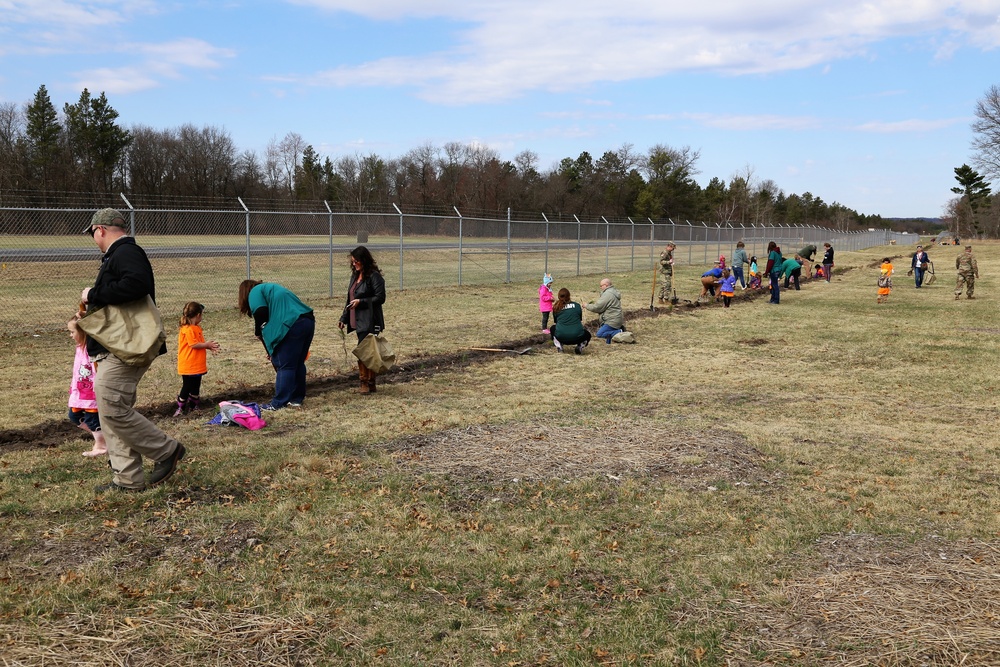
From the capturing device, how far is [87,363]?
248 inches

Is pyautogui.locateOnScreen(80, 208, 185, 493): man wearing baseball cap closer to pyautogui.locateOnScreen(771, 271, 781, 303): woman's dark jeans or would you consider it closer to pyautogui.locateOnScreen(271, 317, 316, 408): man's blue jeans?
pyautogui.locateOnScreen(271, 317, 316, 408): man's blue jeans

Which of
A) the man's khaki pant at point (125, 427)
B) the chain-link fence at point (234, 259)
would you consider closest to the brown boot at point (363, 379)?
the man's khaki pant at point (125, 427)

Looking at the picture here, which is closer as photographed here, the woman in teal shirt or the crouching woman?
the woman in teal shirt

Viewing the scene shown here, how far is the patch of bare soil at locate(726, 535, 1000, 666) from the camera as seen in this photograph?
3.59 m

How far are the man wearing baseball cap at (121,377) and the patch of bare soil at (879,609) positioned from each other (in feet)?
12.9

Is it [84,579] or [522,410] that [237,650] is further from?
[522,410]

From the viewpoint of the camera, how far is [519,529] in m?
5.02

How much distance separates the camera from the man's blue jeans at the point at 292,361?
25.8 feet

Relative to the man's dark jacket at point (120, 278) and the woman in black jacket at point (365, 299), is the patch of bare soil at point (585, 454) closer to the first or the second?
the woman in black jacket at point (365, 299)

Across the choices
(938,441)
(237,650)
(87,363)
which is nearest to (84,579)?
(237,650)

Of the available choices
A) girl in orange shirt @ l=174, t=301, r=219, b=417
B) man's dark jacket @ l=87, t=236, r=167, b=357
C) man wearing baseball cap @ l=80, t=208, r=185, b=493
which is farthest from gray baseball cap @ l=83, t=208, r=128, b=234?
girl in orange shirt @ l=174, t=301, r=219, b=417

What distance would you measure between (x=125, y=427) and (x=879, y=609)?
15.4ft

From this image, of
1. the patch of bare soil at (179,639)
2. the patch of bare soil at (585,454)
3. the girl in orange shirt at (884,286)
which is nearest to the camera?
the patch of bare soil at (179,639)

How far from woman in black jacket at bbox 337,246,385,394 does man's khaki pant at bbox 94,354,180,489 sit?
3.43 m
